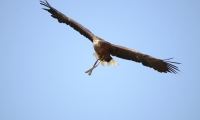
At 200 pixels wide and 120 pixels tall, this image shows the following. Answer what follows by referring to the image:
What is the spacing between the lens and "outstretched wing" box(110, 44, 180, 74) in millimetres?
7766

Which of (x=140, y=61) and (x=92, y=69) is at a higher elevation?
Result: (x=140, y=61)

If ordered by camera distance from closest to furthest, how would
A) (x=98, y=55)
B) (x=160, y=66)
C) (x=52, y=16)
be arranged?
(x=160, y=66)
(x=98, y=55)
(x=52, y=16)

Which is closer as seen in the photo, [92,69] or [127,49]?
[127,49]

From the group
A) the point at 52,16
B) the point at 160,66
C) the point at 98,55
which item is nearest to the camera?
the point at 160,66

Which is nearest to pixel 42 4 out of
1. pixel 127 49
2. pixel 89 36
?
pixel 89 36

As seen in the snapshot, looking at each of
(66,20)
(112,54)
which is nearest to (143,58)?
(112,54)

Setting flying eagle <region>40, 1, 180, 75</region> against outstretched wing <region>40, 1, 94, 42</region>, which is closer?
flying eagle <region>40, 1, 180, 75</region>

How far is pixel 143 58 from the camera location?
8039 mm

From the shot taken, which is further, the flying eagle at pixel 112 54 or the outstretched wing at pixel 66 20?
the outstretched wing at pixel 66 20

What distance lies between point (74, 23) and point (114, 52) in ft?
5.06

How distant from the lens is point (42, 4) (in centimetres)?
887

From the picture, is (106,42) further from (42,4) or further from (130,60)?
(42,4)

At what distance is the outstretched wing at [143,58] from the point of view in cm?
777

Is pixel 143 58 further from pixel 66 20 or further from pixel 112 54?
pixel 66 20
